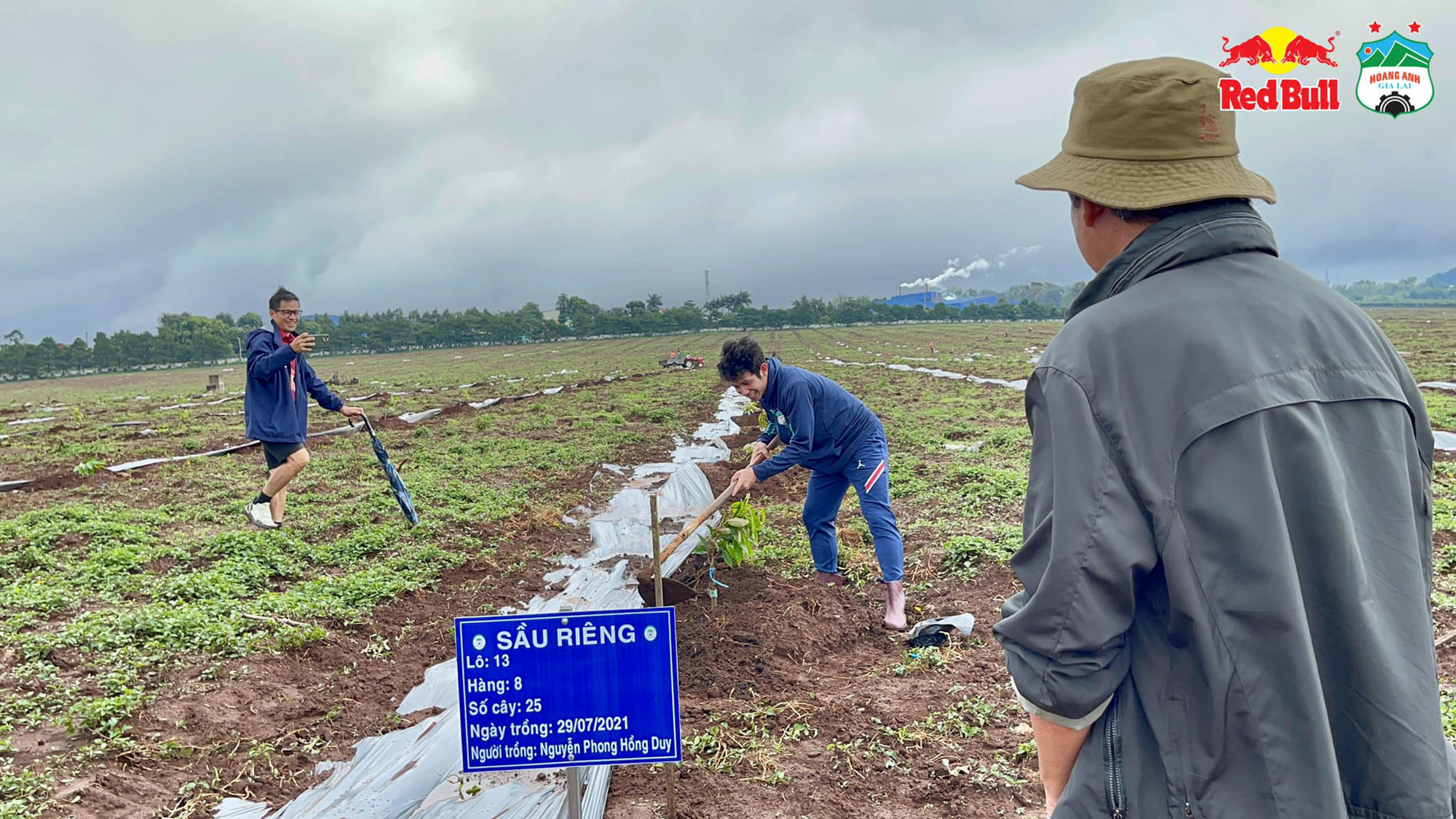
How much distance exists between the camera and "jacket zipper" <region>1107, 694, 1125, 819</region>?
1.11 meters

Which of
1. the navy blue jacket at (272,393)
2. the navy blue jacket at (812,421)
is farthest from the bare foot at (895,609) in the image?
the navy blue jacket at (272,393)

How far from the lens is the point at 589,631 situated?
236 centimetres

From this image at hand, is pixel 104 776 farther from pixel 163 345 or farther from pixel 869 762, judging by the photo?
pixel 163 345

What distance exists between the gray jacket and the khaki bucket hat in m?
0.07

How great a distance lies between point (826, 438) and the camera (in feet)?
15.4

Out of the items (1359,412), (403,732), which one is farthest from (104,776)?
(1359,412)

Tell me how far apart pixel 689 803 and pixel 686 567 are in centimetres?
283

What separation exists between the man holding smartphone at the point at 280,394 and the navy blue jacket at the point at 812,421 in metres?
3.61

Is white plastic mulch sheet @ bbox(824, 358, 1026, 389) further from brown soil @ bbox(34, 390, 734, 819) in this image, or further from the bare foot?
brown soil @ bbox(34, 390, 734, 819)

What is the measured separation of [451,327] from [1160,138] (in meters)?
80.2

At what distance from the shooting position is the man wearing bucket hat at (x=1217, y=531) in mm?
996

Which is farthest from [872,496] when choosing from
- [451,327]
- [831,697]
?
[451,327]

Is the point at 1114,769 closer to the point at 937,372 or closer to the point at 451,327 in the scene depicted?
the point at 937,372

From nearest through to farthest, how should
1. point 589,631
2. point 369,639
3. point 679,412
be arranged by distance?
point 589,631 < point 369,639 < point 679,412
